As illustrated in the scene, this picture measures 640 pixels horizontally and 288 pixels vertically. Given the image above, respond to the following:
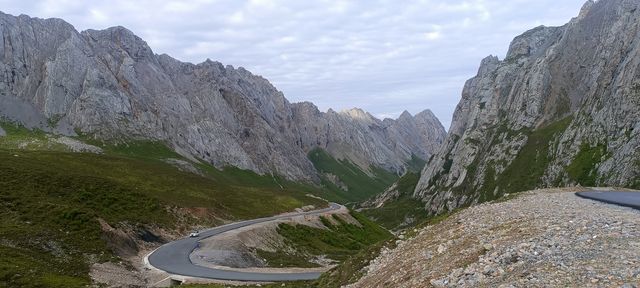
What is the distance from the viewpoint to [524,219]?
85.5 feet

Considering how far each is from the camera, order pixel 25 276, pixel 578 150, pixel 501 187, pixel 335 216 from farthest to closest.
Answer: pixel 501 187 → pixel 578 150 → pixel 335 216 → pixel 25 276

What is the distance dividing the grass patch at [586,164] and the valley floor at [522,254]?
5336 inches

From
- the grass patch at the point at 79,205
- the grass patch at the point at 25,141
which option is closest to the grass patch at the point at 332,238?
the grass patch at the point at 79,205

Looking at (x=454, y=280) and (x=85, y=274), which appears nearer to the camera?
(x=454, y=280)

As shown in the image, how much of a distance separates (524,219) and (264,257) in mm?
50980

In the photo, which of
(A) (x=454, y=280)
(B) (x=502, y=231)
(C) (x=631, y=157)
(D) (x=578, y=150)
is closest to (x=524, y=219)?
(B) (x=502, y=231)

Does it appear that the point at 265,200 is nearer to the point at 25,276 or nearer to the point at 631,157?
the point at 25,276

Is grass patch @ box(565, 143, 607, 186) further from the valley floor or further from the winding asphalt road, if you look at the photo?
the valley floor

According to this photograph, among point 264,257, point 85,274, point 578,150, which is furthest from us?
point 578,150

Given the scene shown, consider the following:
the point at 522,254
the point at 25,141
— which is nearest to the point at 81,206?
the point at 522,254

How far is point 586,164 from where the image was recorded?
153125mm

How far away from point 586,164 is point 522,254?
157412 millimetres

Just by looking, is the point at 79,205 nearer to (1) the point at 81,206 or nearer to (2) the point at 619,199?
(1) the point at 81,206

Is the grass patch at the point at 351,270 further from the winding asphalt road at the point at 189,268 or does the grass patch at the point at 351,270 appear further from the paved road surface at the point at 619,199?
the paved road surface at the point at 619,199
